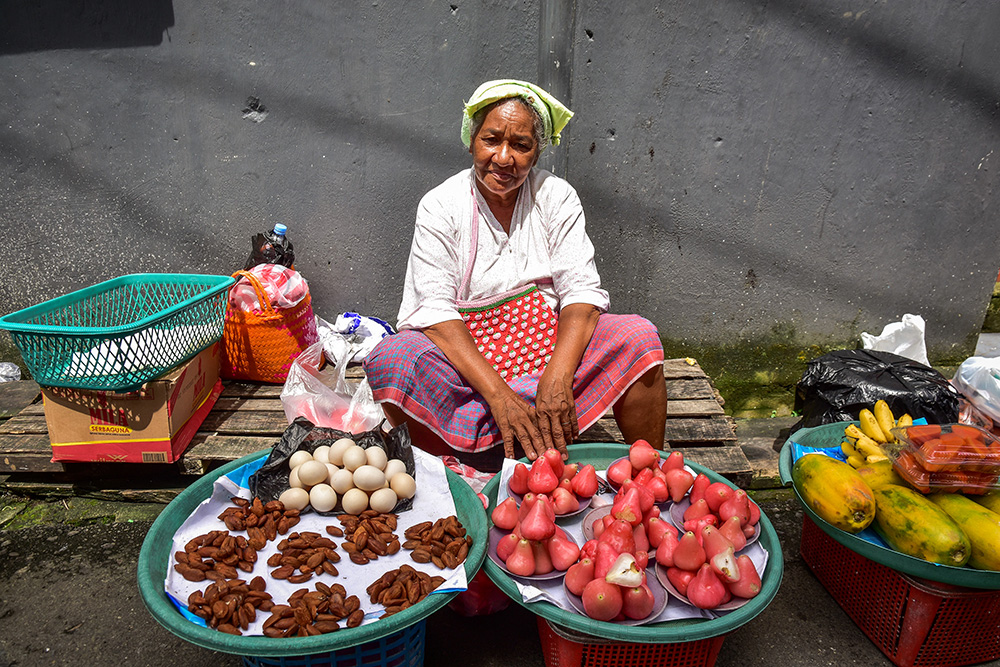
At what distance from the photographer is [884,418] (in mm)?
2455

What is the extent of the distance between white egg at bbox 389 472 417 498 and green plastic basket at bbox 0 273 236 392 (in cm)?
124

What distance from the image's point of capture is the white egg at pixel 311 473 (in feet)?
6.59

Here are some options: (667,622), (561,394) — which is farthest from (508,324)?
(667,622)

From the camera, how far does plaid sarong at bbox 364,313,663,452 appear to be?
2314 millimetres

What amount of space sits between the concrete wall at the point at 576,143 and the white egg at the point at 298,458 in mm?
1636

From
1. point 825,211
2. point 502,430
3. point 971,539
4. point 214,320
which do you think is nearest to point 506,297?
point 502,430

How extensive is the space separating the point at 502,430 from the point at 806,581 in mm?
Answer: 1292

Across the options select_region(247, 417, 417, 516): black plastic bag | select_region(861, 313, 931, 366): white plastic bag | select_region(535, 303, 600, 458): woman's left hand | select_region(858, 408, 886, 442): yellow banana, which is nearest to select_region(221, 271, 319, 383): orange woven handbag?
select_region(247, 417, 417, 516): black plastic bag

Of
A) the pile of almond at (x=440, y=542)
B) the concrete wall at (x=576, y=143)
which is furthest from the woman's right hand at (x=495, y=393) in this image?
the concrete wall at (x=576, y=143)

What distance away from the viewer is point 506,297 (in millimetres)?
2568

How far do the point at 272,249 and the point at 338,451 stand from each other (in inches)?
64.4

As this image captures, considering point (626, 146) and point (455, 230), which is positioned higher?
point (626, 146)

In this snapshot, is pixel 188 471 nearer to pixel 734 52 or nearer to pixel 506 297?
pixel 506 297

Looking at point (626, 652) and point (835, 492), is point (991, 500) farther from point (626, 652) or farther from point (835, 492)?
point (626, 652)
